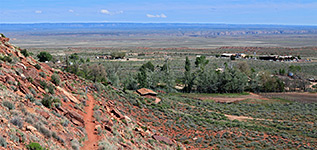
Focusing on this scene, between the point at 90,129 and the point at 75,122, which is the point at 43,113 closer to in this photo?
the point at 75,122

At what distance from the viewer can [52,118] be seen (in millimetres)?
14492

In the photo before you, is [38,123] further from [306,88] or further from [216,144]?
[306,88]

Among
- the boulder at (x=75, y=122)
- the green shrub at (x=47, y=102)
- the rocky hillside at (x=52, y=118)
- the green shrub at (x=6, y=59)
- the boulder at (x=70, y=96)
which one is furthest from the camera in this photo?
the boulder at (x=70, y=96)

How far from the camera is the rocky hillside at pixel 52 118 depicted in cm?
1185

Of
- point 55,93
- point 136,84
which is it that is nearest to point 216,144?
point 55,93

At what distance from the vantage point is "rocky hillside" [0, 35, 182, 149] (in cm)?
1185

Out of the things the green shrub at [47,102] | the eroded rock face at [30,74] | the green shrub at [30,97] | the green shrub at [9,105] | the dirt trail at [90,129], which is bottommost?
the dirt trail at [90,129]

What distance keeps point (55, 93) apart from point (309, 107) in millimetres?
35533

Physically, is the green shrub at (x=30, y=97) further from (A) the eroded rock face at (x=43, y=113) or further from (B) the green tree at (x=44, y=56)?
(B) the green tree at (x=44, y=56)

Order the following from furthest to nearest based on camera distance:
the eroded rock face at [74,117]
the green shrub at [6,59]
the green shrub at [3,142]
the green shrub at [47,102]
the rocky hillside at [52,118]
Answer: the green shrub at [6,59]
the eroded rock face at [74,117]
the green shrub at [47,102]
the rocky hillside at [52,118]
the green shrub at [3,142]

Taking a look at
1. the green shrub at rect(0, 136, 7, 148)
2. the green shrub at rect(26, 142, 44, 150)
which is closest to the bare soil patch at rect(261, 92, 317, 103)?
the green shrub at rect(26, 142, 44, 150)

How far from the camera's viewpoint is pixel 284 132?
28.8 meters

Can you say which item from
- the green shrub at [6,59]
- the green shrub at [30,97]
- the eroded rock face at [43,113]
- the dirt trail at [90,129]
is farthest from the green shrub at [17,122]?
the green shrub at [6,59]

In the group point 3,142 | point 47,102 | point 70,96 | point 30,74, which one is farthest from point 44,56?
point 3,142
